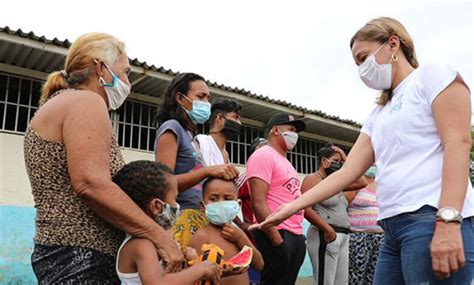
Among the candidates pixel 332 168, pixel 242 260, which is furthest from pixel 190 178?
pixel 332 168

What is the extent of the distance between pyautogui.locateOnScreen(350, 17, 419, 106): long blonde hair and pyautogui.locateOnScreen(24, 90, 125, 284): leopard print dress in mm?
1345

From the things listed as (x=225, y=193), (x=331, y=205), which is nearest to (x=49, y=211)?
(x=225, y=193)

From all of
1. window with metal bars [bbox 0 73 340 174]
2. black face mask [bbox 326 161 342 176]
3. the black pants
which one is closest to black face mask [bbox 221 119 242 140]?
the black pants

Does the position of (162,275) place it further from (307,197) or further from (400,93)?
(400,93)

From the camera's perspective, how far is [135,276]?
6.71 feet

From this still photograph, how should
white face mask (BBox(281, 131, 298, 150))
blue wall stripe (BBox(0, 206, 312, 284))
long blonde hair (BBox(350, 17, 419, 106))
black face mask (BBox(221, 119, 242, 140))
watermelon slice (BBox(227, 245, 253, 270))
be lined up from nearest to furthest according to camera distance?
long blonde hair (BBox(350, 17, 419, 106))
watermelon slice (BBox(227, 245, 253, 270))
black face mask (BBox(221, 119, 242, 140))
white face mask (BBox(281, 131, 298, 150))
blue wall stripe (BBox(0, 206, 312, 284))

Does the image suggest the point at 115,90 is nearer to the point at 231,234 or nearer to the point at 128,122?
the point at 231,234

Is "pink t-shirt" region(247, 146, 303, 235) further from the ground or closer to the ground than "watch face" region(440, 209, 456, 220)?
closer to the ground

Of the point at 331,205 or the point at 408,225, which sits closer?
the point at 408,225

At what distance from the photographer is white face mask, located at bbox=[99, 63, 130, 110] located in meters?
2.17

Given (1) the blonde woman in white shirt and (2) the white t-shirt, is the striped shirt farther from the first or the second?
(2) the white t-shirt

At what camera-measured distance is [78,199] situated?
1.93 m

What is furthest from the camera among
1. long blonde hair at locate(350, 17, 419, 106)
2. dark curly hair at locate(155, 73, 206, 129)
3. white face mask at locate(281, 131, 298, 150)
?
white face mask at locate(281, 131, 298, 150)

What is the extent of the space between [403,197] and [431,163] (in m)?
0.16
